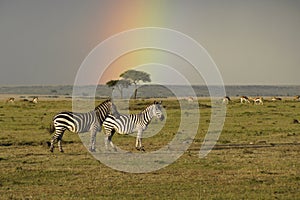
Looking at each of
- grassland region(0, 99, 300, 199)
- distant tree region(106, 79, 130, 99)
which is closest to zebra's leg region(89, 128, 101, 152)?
grassland region(0, 99, 300, 199)

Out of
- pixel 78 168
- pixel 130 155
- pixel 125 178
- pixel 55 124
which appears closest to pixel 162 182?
pixel 125 178

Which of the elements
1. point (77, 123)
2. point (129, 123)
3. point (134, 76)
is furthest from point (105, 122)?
point (134, 76)

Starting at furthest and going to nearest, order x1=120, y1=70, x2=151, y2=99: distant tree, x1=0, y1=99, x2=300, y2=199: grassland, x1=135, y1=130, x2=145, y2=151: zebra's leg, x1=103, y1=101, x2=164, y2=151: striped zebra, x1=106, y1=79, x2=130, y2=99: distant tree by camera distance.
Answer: x1=120, y1=70, x2=151, y2=99: distant tree
x1=106, y1=79, x2=130, y2=99: distant tree
x1=103, y1=101, x2=164, y2=151: striped zebra
x1=135, y1=130, x2=145, y2=151: zebra's leg
x1=0, y1=99, x2=300, y2=199: grassland

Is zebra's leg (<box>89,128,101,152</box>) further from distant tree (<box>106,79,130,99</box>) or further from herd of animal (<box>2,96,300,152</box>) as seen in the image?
distant tree (<box>106,79,130,99</box>)

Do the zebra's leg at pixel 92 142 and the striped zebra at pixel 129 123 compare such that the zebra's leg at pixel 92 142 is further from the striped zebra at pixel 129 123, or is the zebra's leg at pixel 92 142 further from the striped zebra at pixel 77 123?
the striped zebra at pixel 129 123

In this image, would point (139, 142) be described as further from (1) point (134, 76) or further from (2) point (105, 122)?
(1) point (134, 76)

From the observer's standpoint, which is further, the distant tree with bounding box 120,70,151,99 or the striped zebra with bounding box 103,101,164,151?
the distant tree with bounding box 120,70,151,99

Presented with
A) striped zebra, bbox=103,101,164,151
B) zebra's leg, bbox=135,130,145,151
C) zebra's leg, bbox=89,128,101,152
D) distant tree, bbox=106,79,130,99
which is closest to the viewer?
zebra's leg, bbox=89,128,101,152

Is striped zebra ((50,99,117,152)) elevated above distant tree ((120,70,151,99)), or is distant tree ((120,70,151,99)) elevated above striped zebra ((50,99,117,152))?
distant tree ((120,70,151,99))

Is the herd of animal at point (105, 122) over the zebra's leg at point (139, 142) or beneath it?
over

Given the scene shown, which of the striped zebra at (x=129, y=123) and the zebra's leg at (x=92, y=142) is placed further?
the striped zebra at (x=129, y=123)

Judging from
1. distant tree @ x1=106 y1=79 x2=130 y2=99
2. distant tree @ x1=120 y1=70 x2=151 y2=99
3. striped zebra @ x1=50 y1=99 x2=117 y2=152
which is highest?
distant tree @ x1=120 y1=70 x2=151 y2=99

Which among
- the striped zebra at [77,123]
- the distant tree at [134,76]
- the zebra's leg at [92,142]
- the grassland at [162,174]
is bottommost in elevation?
the grassland at [162,174]

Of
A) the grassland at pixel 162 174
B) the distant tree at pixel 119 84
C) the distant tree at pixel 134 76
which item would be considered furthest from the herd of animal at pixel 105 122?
the distant tree at pixel 134 76
